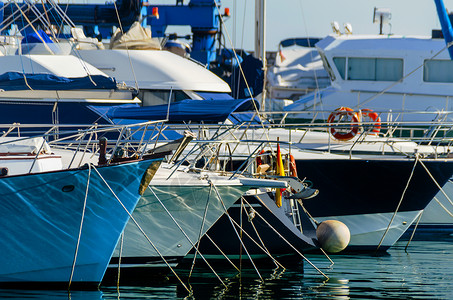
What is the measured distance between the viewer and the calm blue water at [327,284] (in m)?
11.2

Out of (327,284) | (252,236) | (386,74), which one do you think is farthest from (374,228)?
(386,74)

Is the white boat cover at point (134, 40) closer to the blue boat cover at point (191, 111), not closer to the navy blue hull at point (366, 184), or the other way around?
the blue boat cover at point (191, 111)

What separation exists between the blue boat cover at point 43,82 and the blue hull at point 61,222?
4.97m

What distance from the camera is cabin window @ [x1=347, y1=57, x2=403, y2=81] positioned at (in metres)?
23.2

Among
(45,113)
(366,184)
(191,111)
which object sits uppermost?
(191,111)

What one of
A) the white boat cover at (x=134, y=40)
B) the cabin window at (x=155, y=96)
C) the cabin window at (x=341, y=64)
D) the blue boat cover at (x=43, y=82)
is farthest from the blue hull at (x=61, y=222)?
the cabin window at (x=341, y=64)

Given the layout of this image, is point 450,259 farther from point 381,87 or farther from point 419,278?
point 381,87

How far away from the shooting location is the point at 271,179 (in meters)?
12.6

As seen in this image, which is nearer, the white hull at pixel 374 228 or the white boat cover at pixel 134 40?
the white hull at pixel 374 228

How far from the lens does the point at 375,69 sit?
2339cm

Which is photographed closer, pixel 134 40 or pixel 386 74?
pixel 134 40

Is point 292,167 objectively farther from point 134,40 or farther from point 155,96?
point 134,40

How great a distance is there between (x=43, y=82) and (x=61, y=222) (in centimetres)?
521

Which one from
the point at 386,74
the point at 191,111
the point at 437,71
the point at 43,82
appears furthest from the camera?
the point at 386,74
